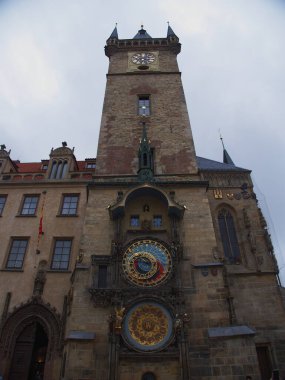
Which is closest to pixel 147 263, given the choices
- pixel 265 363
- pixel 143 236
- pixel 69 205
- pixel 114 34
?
pixel 143 236

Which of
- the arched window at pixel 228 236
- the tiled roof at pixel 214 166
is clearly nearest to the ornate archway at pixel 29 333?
the arched window at pixel 228 236

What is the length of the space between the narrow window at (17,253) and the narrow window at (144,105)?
9.66 metres

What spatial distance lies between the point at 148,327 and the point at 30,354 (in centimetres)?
603

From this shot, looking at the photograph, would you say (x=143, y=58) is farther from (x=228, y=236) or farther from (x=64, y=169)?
(x=228, y=236)

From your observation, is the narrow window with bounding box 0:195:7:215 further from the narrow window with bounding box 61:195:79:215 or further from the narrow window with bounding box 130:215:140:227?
the narrow window with bounding box 130:215:140:227

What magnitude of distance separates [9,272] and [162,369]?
27.9 feet

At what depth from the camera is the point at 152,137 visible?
1725 cm

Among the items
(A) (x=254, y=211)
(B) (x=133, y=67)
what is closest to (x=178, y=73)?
(B) (x=133, y=67)

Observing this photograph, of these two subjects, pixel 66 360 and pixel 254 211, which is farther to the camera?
pixel 254 211

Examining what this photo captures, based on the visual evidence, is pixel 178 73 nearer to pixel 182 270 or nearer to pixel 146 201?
pixel 146 201

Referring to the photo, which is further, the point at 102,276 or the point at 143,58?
the point at 143,58

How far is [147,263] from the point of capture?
37.9 feet

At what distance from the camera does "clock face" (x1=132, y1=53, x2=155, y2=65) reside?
2261cm

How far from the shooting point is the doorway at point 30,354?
12812 mm
